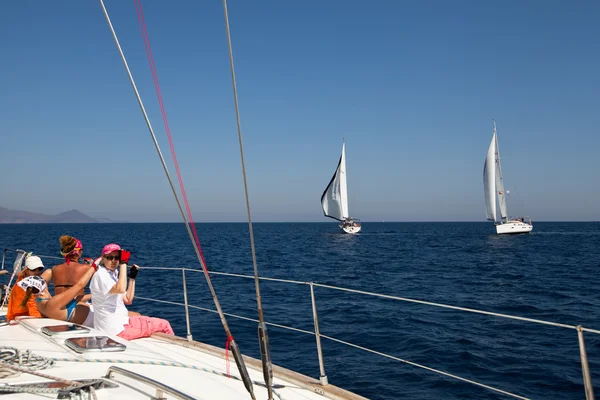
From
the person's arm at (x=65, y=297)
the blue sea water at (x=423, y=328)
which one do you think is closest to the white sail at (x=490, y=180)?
the blue sea water at (x=423, y=328)

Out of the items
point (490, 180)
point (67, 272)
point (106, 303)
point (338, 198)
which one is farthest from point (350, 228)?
point (106, 303)

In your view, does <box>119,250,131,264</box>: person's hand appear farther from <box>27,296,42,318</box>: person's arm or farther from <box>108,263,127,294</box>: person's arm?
<box>27,296,42,318</box>: person's arm

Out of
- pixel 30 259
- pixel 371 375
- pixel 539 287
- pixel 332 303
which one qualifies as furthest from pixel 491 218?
pixel 30 259

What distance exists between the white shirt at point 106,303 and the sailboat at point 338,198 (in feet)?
195

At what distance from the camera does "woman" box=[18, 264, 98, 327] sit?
448 cm

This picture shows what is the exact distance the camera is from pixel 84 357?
3.30 metres

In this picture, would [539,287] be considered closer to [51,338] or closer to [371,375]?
[371,375]

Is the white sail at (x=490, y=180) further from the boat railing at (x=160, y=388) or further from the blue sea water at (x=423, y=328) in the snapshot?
the boat railing at (x=160, y=388)

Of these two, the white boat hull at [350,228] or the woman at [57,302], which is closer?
the woman at [57,302]

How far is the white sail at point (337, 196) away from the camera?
208 feet

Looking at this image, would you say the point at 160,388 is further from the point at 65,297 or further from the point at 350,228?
the point at 350,228

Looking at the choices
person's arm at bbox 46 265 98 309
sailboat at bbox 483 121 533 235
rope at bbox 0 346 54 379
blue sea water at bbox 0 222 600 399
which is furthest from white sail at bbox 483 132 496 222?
rope at bbox 0 346 54 379

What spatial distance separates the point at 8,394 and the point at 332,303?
36.5ft

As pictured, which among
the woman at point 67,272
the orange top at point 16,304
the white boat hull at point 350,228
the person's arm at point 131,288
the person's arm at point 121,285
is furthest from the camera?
the white boat hull at point 350,228
